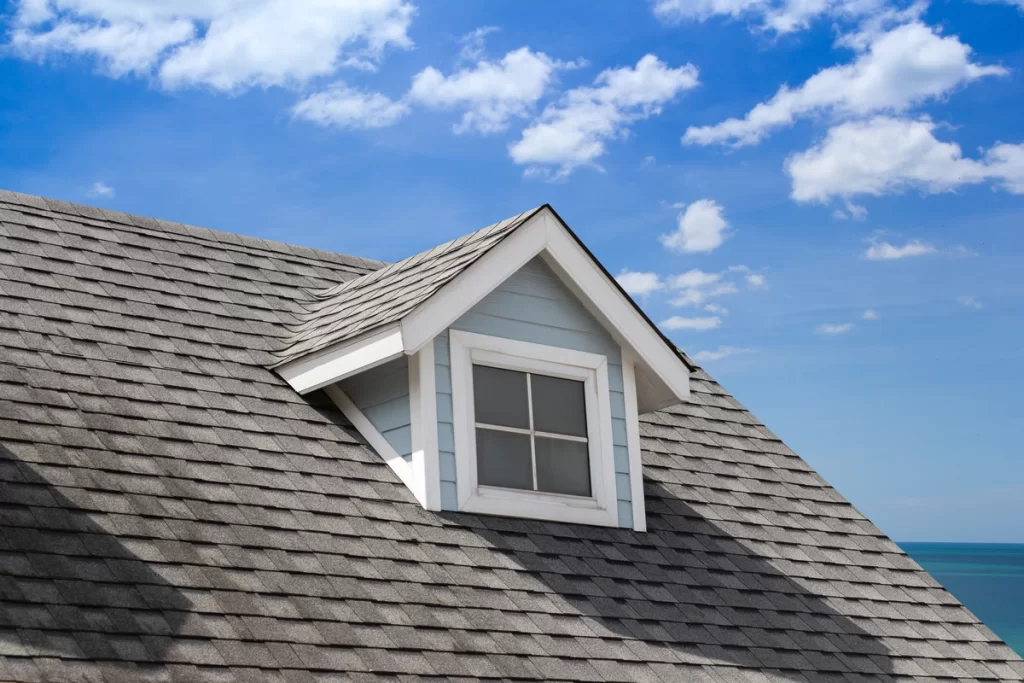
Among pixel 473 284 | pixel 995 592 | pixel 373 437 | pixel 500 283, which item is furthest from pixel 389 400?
pixel 995 592

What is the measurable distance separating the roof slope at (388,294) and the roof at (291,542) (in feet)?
0.72

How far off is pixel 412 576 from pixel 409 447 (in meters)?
1.03

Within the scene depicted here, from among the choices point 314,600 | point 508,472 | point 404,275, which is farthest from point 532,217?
point 314,600

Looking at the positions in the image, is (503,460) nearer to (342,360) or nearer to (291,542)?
(342,360)

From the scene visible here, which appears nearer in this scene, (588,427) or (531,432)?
(531,432)

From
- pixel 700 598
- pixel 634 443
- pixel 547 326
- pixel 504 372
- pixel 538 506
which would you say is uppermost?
pixel 547 326

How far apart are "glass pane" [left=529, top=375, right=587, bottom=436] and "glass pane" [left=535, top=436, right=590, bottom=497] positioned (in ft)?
0.28

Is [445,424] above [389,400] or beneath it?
beneath

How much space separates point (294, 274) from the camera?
31.4 feet

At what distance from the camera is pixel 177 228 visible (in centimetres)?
940

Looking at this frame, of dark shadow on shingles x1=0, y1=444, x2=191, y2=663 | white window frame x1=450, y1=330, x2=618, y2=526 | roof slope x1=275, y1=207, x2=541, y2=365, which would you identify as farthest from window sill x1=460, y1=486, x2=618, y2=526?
dark shadow on shingles x1=0, y1=444, x2=191, y2=663

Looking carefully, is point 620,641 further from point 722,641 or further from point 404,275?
point 404,275

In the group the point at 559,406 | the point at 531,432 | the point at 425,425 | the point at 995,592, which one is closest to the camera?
the point at 425,425

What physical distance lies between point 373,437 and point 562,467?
1.18 meters
